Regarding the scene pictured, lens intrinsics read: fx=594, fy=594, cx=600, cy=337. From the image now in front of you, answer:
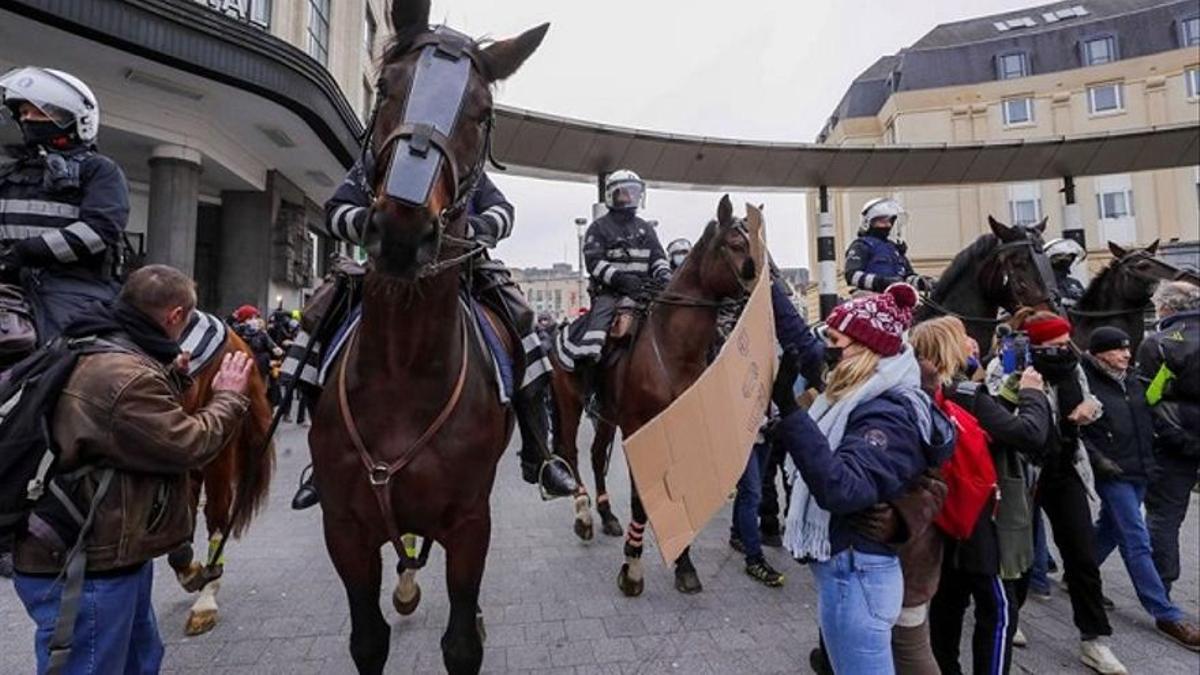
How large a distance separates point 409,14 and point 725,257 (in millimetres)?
3109

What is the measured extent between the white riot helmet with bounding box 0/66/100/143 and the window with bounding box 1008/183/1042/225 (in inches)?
1560

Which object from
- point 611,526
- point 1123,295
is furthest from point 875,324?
point 1123,295

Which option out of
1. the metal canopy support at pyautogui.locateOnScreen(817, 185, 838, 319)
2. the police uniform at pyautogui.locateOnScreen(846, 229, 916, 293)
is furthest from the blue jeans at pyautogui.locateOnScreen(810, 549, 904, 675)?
the metal canopy support at pyautogui.locateOnScreen(817, 185, 838, 319)

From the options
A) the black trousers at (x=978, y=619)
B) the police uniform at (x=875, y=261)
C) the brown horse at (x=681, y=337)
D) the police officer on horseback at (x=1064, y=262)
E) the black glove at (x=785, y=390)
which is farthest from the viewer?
the police officer on horseback at (x=1064, y=262)

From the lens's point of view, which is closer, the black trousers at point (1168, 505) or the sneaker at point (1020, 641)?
the sneaker at point (1020, 641)

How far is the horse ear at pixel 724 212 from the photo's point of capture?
15.8 feet

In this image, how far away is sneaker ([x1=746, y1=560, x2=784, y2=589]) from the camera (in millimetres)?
4852

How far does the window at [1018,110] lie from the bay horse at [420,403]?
40424 millimetres

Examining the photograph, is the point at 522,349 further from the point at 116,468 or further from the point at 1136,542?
the point at 1136,542

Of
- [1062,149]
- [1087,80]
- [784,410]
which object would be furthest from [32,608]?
[1087,80]

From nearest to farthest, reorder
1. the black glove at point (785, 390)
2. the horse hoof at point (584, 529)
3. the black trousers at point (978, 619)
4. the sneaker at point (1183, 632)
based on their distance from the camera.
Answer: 1. the black glove at point (785, 390)
2. the black trousers at point (978, 619)
3. the sneaker at point (1183, 632)
4. the horse hoof at point (584, 529)

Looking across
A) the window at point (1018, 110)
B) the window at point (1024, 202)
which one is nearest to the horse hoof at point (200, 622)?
the window at point (1024, 202)

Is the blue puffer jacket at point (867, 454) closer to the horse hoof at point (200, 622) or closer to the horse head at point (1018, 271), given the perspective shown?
the horse head at point (1018, 271)

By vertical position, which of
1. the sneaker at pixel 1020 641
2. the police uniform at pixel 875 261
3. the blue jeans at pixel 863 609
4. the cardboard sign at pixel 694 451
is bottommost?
the sneaker at pixel 1020 641
